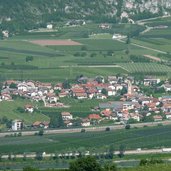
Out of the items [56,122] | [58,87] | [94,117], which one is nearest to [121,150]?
[56,122]

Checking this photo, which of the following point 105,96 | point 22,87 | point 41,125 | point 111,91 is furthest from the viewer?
point 111,91

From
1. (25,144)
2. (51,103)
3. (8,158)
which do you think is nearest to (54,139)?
(25,144)

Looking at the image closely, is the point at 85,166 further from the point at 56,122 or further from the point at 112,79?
Result: the point at 112,79

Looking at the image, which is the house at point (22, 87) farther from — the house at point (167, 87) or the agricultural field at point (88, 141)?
the agricultural field at point (88, 141)

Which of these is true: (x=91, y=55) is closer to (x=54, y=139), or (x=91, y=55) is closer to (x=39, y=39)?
(x=39, y=39)

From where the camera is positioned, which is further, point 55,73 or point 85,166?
point 55,73

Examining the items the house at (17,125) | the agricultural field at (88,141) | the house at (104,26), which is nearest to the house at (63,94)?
the house at (17,125)

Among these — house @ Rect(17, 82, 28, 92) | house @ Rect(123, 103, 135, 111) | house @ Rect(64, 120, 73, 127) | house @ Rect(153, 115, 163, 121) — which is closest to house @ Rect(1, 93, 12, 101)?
house @ Rect(17, 82, 28, 92)
